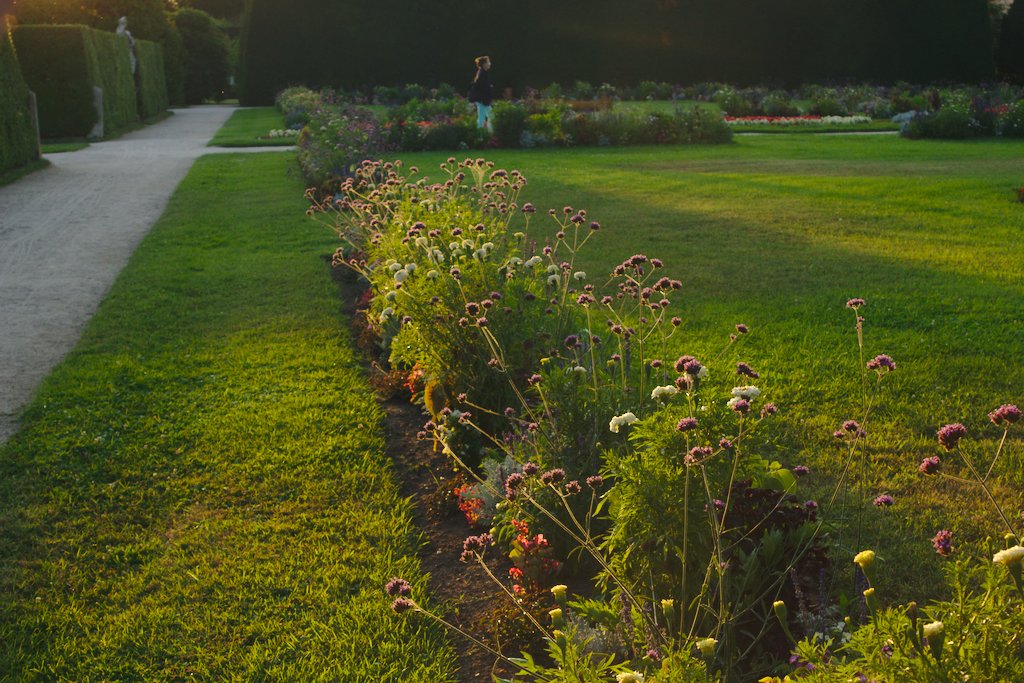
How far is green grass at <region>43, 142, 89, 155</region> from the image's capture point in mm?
19703

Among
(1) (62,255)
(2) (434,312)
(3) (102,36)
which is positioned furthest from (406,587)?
(3) (102,36)

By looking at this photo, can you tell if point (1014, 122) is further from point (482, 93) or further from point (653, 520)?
point (653, 520)

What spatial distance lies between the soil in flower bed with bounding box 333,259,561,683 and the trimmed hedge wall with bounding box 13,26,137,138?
67.0 ft

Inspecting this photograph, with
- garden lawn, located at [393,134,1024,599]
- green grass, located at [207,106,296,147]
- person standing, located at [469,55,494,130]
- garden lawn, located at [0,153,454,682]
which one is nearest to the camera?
garden lawn, located at [0,153,454,682]

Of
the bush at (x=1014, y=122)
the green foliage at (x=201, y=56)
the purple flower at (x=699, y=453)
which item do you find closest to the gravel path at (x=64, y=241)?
the purple flower at (x=699, y=453)

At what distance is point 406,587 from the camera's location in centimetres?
243

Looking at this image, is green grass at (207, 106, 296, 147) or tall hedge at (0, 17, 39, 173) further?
green grass at (207, 106, 296, 147)

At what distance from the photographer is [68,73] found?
869 inches

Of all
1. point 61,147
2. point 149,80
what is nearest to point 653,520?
point 61,147

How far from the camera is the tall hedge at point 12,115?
14945 mm

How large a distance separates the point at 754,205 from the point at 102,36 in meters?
19.6

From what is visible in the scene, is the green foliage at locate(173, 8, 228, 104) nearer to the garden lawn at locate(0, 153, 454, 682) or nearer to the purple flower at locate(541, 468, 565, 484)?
the garden lawn at locate(0, 153, 454, 682)

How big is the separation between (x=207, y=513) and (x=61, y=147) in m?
19.5

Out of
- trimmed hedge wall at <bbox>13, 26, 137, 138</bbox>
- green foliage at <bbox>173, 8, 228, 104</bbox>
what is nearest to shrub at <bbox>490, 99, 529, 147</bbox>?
trimmed hedge wall at <bbox>13, 26, 137, 138</bbox>
